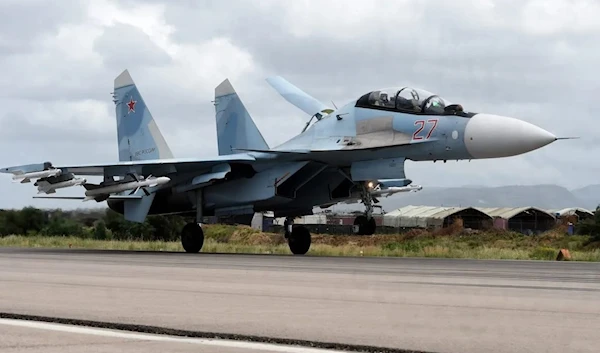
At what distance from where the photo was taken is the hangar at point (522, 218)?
6644 cm

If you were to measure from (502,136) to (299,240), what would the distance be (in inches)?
243

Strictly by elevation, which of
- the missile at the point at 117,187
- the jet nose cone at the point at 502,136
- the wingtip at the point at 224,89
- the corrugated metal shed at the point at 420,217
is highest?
the wingtip at the point at 224,89

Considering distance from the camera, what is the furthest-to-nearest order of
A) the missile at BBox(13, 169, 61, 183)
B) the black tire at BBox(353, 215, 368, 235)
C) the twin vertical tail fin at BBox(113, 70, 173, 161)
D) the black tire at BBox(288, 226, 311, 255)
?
1. the twin vertical tail fin at BBox(113, 70, 173, 161)
2. the black tire at BBox(288, 226, 311, 255)
3. the missile at BBox(13, 169, 61, 183)
4. the black tire at BBox(353, 215, 368, 235)

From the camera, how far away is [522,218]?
6906 cm

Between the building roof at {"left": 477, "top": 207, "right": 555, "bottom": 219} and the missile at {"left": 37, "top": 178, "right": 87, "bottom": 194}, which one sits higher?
the missile at {"left": 37, "top": 178, "right": 87, "bottom": 194}

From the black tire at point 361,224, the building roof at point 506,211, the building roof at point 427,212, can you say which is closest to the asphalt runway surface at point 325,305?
the black tire at point 361,224

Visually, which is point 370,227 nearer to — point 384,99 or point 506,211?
point 384,99

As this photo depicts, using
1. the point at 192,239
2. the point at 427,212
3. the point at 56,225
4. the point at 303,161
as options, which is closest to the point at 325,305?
the point at 303,161

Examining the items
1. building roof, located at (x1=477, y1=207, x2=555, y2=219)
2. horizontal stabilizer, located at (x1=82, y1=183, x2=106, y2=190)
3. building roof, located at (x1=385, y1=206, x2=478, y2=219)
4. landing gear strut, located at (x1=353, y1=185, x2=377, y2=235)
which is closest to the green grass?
landing gear strut, located at (x1=353, y1=185, x2=377, y2=235)

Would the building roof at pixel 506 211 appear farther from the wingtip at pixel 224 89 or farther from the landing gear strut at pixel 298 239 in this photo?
the landing gear strut at pixel 298 239

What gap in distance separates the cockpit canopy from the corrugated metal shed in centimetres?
4426

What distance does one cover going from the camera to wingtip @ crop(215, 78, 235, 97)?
25.3m

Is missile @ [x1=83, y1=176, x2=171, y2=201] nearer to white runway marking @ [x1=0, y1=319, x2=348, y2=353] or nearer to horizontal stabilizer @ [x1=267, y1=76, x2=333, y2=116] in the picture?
horizontal stabilizer @ [x1=267, y1=76, x2=333, y2=116]

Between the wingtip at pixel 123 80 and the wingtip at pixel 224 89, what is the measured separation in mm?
2940
